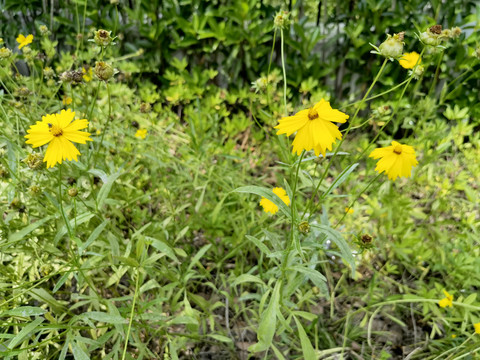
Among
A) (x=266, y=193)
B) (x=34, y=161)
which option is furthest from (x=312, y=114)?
(x=34, y=161)

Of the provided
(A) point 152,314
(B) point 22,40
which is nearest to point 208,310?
(A) point 152,314

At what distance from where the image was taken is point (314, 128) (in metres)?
0.62

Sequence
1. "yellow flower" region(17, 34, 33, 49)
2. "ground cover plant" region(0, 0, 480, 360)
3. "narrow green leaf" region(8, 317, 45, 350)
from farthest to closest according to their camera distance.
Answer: "yellow flower" region(17, 34, 33, 49)
"ground cover plant" region(0, 0, 480, 360)
"narrow green leaf" region(8, 317, 45, 350)

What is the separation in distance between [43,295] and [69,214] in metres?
0.21

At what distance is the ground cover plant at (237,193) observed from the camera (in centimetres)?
81

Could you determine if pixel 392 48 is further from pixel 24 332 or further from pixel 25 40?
pixel 25 40

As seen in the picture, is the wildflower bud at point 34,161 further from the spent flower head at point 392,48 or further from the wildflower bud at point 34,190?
the spent flower head at point 392,48

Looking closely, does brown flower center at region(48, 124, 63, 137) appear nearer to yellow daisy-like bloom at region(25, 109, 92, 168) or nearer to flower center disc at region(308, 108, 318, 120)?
yellow daisy-like bloom at region(25, 109, 92, 168)

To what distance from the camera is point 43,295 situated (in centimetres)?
91

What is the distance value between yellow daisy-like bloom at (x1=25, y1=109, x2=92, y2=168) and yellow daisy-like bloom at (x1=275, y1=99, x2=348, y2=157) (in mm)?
407

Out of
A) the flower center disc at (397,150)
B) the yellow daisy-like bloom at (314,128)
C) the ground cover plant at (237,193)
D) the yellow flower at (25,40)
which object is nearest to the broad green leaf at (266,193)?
the ground cover plant at (237,193)

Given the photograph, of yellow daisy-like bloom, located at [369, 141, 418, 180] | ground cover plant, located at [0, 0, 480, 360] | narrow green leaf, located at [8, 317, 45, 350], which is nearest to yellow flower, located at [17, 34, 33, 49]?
ground cover plant, located at [0, 0, 480, 360]

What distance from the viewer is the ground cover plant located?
2.65 ft

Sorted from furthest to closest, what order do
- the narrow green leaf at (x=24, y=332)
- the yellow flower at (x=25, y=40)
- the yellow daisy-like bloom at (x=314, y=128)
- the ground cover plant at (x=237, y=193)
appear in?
the yellow flower at (x=25, y=40), the ground cover plant at (x=237, y=193), the narrow green leaf at (x=24, y=332), the yellow daisy-like bloom at (x=314, y=128)
